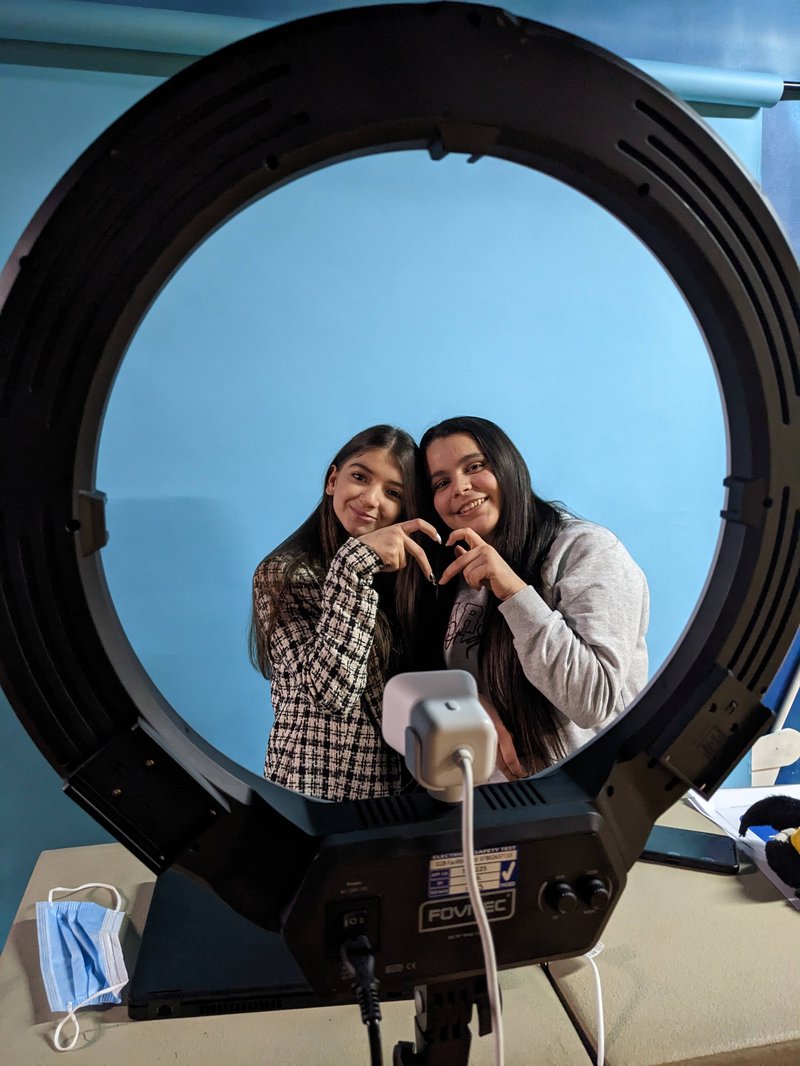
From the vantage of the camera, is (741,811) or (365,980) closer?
(365,980)

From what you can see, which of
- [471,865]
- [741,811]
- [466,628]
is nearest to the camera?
[471,865]

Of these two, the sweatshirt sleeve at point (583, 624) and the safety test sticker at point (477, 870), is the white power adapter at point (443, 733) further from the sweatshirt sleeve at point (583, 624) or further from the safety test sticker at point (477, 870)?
the sweatshirt sleeve at point (583, 624)

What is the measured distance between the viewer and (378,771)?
3.98 feet

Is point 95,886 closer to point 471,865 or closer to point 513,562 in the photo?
point 471,865

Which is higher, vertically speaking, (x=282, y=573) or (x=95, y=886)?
(x=282, y=573)

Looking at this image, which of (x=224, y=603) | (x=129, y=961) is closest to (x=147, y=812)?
(x=129, y=961)

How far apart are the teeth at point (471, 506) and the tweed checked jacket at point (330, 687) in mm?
175

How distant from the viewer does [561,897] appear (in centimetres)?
51

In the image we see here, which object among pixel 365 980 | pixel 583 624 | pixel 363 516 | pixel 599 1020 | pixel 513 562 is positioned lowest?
pixel 599 1020

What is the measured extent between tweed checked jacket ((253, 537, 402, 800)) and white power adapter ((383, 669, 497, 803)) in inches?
26.1

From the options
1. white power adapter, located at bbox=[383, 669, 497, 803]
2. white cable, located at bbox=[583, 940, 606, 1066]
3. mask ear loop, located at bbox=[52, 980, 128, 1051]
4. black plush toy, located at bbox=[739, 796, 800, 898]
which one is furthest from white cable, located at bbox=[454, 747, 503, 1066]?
black plush toy, located at bbox=[739, 796, 800, 898]

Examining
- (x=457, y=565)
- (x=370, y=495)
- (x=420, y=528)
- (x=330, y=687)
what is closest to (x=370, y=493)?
(x=370, y=495)

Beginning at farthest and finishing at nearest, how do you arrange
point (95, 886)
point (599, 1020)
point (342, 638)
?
point (342, 638)
point (95, 886)
point (599, 1020)

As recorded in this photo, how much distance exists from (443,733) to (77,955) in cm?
49
